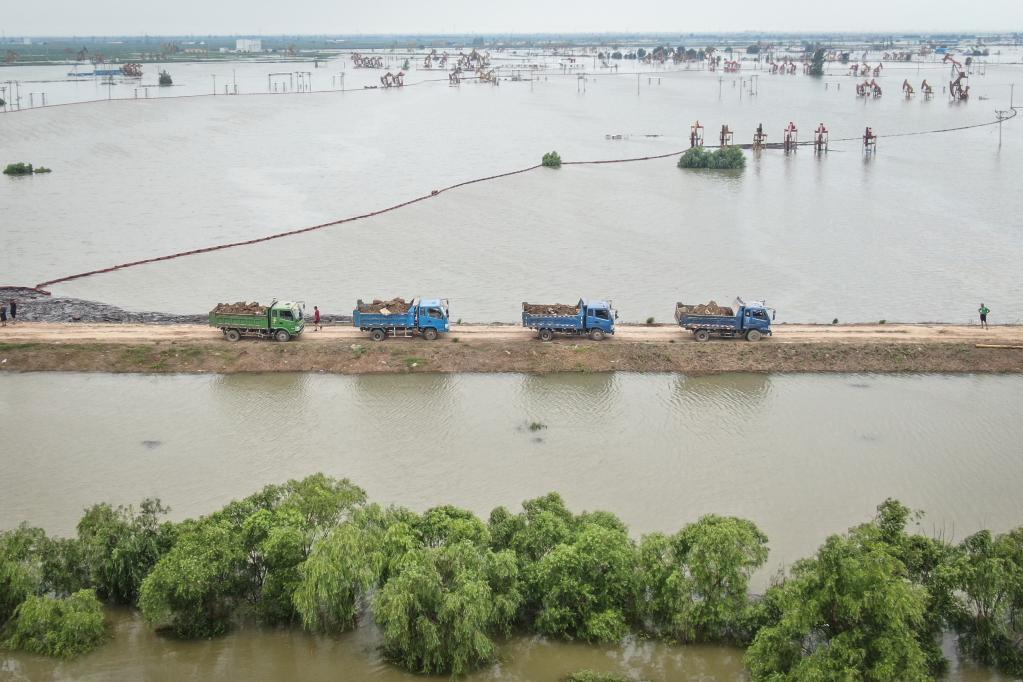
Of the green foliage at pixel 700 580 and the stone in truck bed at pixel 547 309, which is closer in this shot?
the green foliage at pixel 700 580

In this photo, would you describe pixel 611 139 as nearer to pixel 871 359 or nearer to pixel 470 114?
pixel 470 114

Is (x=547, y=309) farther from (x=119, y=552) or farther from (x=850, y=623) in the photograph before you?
(x=850, y=623)

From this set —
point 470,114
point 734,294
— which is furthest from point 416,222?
point 470,114

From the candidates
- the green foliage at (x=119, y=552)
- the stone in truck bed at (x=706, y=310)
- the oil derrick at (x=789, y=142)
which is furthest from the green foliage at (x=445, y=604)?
the oil derrick at (x=789, y=142)

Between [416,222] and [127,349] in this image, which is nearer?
[127,349]

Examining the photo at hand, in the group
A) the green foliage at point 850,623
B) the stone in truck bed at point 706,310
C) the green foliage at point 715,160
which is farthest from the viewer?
the green foliage at point 715,160

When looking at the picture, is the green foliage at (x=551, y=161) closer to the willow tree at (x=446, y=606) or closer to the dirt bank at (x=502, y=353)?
the dirt bank at (x=502, y=353)

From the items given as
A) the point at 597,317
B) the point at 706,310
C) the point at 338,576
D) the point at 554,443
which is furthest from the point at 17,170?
the point at 338,576
